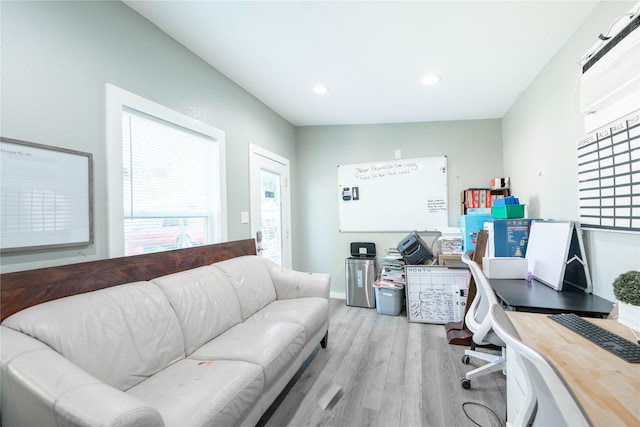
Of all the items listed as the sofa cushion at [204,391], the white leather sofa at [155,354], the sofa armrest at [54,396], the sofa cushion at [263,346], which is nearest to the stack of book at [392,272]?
the white leather sofa at [155,354]

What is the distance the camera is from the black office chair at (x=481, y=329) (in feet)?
5.88

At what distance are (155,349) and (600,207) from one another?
8.96 ft

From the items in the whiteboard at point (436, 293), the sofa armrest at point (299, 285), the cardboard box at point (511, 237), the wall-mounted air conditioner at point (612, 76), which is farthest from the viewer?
the whiteboard at point (436, 293)

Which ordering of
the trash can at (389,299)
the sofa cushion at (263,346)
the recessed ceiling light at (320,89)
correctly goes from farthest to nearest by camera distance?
the trash can at (389,299) < the recessed ceiling light at (320,89) < the sofa cushion at (263,346)

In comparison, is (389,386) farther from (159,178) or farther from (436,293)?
(159,178)

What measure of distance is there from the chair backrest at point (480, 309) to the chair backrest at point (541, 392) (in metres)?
0.69

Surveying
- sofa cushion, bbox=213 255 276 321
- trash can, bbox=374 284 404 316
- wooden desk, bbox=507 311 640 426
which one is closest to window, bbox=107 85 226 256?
sofa cushion, bbox=213 255 276 321

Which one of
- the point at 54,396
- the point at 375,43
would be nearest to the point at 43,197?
the point at 54,396

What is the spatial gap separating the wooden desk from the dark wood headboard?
202 centimetres

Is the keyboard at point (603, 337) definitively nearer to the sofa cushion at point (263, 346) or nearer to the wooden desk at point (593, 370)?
the wooden desk at point (593, 370)

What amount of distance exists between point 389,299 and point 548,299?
1.92 m

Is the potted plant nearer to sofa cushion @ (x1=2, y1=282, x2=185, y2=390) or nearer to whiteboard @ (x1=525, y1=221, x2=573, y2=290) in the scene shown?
whiteboard @ (x1=525, y1=221, x2=573, y2=290)

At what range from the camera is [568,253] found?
5.99ft

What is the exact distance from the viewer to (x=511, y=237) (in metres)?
2.41
